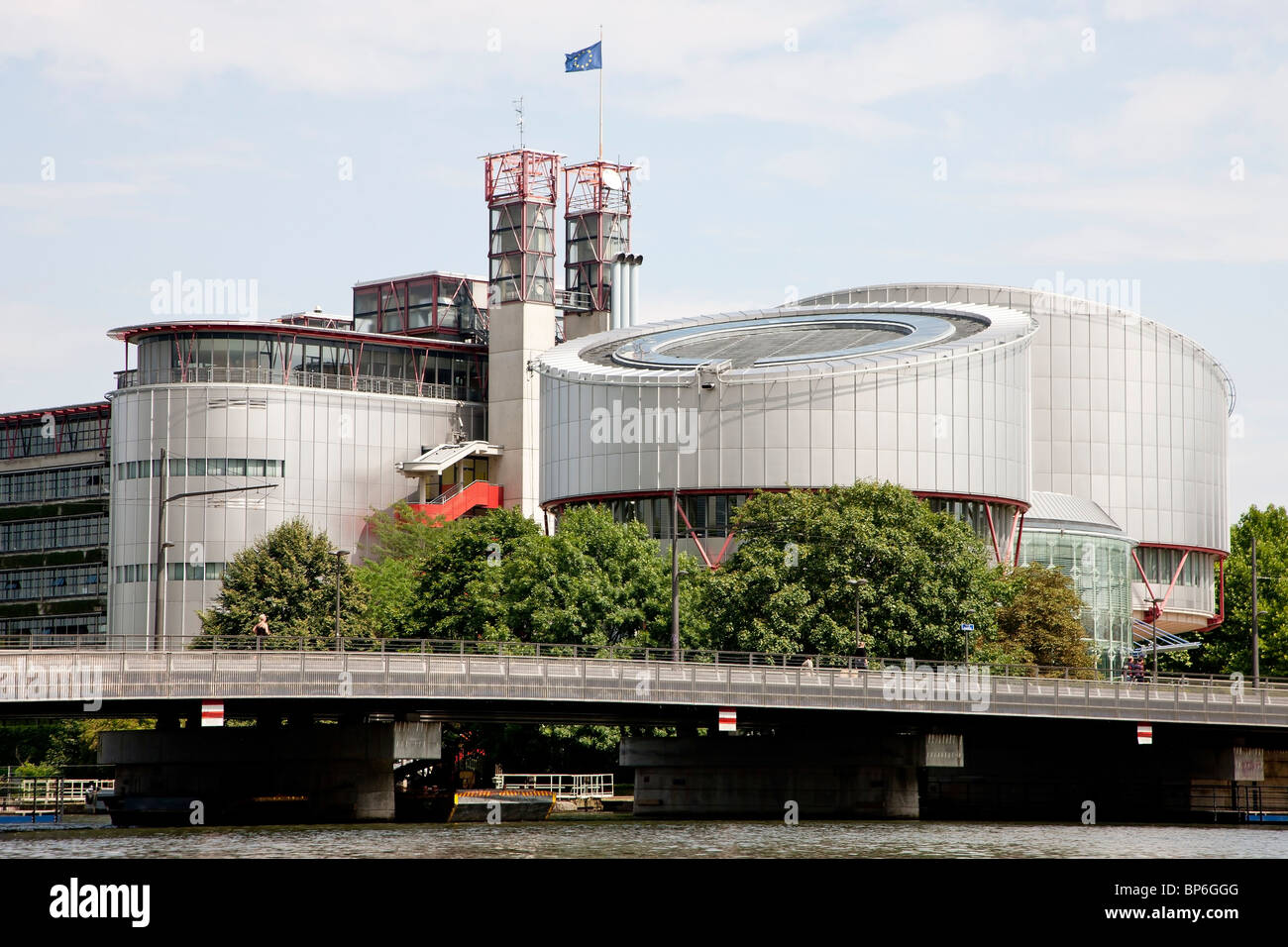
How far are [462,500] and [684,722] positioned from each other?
70.2 m

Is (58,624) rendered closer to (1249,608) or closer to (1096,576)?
(1096,576)

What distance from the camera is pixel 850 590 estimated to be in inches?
3260

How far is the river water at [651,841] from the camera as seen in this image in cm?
4884

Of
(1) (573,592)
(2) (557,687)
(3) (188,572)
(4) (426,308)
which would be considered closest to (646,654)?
(1) (573,592)

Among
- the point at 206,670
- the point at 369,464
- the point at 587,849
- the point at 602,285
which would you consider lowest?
the point at 587,849

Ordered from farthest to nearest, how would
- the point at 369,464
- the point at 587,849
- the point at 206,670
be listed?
the point at 369,464, the point at 206,670, the point at 587,849

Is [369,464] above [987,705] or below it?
above

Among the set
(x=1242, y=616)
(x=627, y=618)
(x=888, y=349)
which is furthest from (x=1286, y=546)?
(x=627, y=618)

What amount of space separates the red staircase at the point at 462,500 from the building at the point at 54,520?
3671cm

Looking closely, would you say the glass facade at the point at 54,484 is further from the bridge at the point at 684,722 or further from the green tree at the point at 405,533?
the bridge at the point at 684,722

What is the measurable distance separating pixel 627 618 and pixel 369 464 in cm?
6084

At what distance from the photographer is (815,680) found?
70438 millimetres
